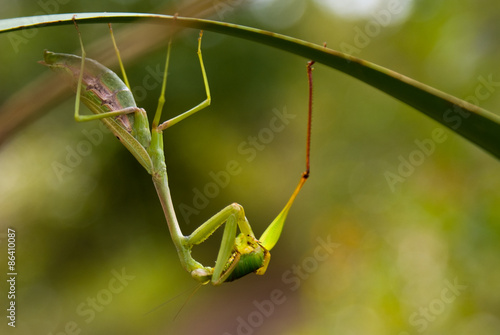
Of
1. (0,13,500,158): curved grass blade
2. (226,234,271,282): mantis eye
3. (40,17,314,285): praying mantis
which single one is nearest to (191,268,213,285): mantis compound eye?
(40,17,314,285): praying mantis

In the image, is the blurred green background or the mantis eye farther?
the blurred green background

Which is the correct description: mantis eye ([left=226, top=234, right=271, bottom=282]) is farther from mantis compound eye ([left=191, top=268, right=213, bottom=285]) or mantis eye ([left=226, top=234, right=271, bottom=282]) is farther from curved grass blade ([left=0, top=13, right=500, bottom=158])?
curved grass blade ([left=0, top=13, right=500, bottom=158])

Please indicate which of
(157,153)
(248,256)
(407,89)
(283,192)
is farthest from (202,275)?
(283,192)

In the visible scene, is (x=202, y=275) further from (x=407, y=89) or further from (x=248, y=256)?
(x=407, y=89)

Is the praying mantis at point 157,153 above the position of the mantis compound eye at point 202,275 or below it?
above

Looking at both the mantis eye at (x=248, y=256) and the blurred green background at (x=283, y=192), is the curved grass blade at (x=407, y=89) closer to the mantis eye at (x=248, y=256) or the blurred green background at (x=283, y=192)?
the mantis eye at (x=248, y=256)

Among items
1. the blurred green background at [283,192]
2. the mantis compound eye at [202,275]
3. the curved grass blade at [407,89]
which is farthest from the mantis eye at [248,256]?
the blurred green background at [283,192]

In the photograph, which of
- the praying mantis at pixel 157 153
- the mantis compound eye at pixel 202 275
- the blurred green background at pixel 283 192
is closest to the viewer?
the praying mantis at pixel 157 153
